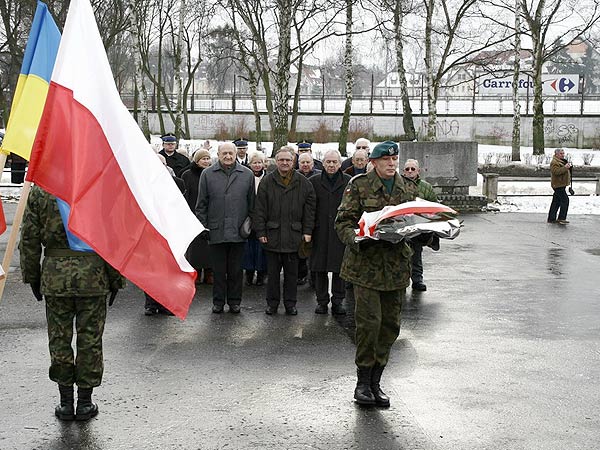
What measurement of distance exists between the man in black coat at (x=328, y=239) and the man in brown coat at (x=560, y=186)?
32.8ft

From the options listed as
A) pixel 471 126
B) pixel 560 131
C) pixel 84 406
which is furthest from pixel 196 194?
pixel 560 131

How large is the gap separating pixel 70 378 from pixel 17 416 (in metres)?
0.46

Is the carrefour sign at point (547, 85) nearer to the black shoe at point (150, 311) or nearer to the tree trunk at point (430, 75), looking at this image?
the tree trunk at point (430, 75)

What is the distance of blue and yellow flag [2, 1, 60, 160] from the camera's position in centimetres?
558

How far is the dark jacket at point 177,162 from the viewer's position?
12.9 metres

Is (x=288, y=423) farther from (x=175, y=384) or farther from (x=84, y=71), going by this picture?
(x=84, y=71)

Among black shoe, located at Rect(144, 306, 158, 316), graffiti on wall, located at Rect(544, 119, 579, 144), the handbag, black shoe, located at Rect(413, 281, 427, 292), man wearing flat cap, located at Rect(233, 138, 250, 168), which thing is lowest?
black shoe, located at Rect(144, 306, 158, 316)

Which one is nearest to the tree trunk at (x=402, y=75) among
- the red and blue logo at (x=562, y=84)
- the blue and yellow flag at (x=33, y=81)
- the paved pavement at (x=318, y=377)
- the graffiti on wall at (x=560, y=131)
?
the graffiti on wall at (x=560, y=131)

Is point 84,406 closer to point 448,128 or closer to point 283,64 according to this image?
point 283,64

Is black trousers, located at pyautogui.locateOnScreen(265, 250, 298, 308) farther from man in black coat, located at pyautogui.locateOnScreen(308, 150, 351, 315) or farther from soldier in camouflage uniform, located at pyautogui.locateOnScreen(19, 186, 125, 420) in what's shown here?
soldier in camouflage uniform, located at pyautogui.locateOnScreen(19, 186, 125, 420)

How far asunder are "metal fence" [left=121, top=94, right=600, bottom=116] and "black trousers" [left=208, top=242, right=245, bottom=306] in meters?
37.2

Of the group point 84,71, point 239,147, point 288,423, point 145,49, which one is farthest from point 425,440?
point 145,49

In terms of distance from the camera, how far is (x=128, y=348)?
848cm

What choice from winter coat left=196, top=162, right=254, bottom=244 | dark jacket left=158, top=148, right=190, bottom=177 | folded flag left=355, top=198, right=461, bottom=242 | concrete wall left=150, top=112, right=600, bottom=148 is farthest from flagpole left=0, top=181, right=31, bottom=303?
concrete wall left=150, top=112, right=600, bottom=148
